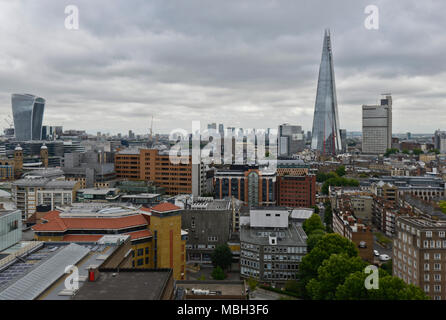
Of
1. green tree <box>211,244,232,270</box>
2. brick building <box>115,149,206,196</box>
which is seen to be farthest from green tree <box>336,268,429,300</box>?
brick building <box>115,149,206,196</box>

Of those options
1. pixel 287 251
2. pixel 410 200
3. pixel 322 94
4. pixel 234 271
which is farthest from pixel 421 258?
pixel 322 94

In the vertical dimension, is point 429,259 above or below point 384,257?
above

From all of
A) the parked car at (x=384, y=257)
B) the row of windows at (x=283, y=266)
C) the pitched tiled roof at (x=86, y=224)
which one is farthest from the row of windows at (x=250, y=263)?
the parked car at (x=384, y=257)

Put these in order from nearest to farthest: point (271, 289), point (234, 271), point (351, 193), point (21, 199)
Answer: point (271, 289) → point (234, 271) → point (21, 199) → point (351, 193)

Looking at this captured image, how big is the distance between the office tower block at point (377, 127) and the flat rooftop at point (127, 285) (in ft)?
352

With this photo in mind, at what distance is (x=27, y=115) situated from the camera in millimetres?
79062

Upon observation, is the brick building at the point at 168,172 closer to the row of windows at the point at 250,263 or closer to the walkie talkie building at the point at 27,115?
the row of windows at the point at 250,263

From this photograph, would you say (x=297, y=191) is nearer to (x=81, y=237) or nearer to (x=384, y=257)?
(x=384, y=257)

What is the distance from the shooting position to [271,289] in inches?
747

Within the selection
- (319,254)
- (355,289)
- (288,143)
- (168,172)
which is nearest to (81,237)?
(319,254)

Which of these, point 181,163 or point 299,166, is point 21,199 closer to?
point 181,163

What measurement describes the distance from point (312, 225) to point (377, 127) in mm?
92123

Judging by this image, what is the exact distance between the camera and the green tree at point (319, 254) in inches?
699
